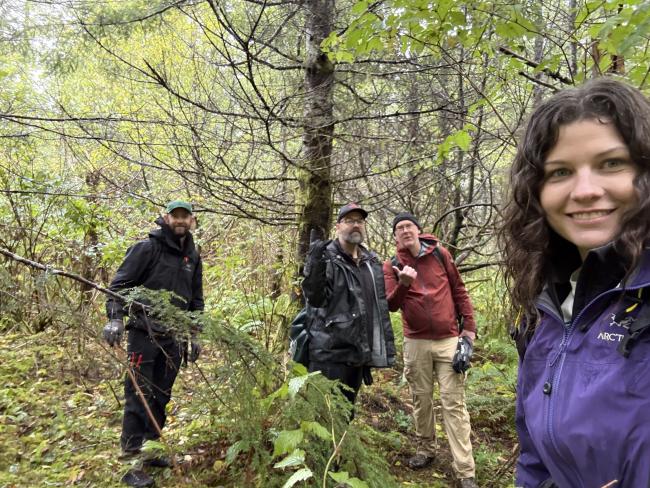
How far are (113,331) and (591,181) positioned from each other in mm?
3583

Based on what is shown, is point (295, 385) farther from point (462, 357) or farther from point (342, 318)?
point (462, 357)

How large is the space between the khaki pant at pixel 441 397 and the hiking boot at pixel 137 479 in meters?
2.70

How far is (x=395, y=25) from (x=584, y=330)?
102 inches

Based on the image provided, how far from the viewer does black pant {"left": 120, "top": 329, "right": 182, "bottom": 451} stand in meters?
4.03

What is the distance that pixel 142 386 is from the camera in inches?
157

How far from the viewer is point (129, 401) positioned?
4031mm

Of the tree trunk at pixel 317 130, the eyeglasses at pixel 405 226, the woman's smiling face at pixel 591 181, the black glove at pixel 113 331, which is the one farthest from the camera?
the tree trunk at pixel 317 130

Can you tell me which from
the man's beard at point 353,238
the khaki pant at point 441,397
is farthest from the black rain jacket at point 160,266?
the khaki pant at point 441,397

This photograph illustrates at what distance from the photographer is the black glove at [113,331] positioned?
3.45 m

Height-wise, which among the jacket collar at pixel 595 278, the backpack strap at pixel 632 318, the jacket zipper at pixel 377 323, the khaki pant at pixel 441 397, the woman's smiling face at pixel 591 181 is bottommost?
the khaki pant at pixel 441 397

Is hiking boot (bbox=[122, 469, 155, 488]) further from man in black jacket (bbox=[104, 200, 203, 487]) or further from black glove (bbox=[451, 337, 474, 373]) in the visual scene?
black glove (bbox=[451, 337, 474, 373])

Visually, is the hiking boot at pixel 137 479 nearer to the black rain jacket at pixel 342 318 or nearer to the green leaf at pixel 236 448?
the green leaf at pixel 236 448

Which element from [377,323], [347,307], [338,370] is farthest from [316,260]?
[338,370]

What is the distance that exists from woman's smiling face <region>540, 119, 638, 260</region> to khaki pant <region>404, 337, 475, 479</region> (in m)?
3.41
